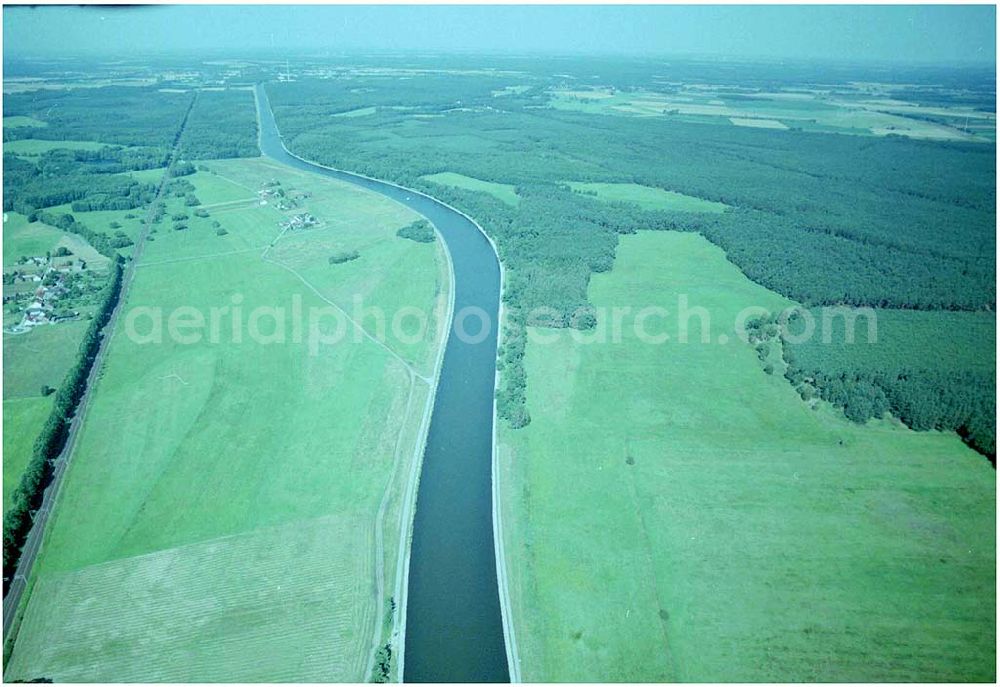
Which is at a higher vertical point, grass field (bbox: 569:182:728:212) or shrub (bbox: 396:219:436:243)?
grass field (bbox: 569:182:728:212)

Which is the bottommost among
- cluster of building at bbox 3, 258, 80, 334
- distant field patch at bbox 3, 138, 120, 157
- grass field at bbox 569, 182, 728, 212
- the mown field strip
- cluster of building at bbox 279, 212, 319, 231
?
the mown field strip

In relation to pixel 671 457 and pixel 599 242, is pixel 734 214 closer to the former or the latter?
pixel 599 242

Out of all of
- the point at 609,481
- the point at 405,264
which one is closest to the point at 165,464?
the point at 609,481

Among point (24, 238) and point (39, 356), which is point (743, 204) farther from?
point (24, 238)

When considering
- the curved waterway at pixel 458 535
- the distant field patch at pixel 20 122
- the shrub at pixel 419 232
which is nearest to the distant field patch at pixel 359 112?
the distant field patch at pixel 20 122

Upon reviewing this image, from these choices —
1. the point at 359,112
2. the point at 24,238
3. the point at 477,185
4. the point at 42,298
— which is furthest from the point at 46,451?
the point at 359,112

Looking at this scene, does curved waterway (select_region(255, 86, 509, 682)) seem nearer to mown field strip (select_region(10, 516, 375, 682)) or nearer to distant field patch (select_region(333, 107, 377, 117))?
mown field strip (select_region(10, 516, 375, 682))

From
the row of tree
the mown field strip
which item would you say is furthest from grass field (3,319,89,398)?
the mown field strip
